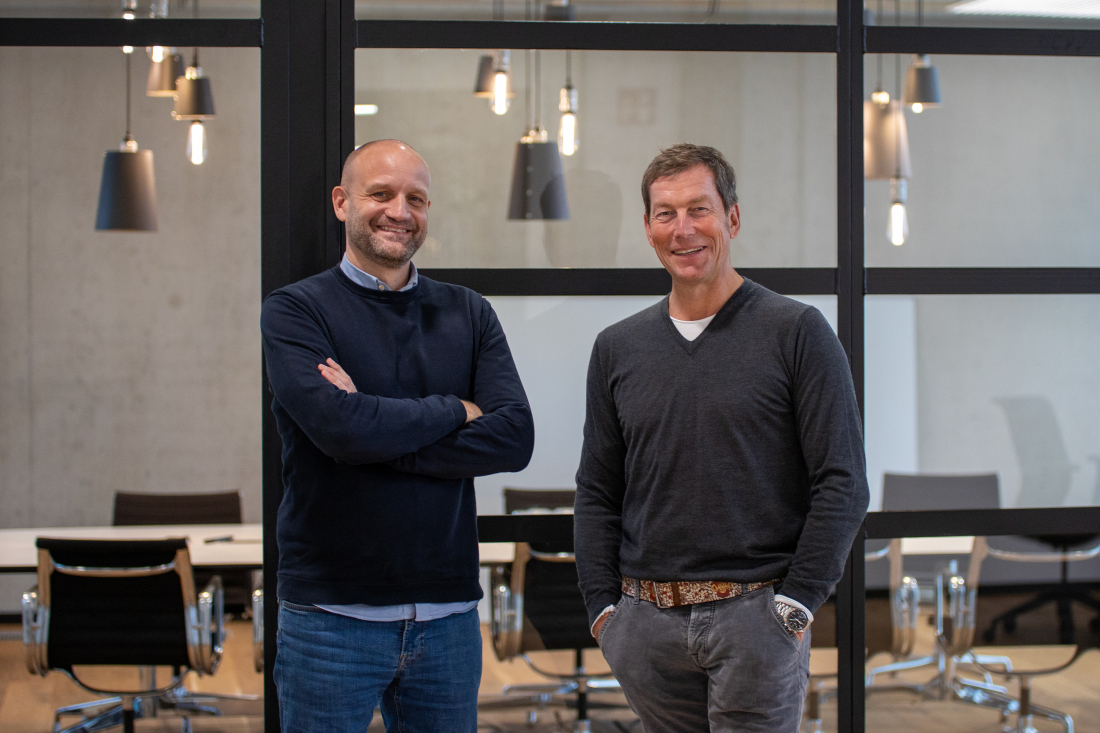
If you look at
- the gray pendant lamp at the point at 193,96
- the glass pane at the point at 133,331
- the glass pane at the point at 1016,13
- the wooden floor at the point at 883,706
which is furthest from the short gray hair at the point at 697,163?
the glass pane at the point at 133,331

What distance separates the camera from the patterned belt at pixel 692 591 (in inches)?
72.9

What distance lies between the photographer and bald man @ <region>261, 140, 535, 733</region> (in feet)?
6.36

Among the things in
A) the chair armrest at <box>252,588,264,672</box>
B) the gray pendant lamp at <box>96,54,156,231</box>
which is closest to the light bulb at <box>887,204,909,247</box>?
the chair armrest at <box>252,588,264,672</box>

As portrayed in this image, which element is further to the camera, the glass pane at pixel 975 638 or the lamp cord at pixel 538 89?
the glass pane at pixel 975 638

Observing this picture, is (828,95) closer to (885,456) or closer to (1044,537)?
(885,456)

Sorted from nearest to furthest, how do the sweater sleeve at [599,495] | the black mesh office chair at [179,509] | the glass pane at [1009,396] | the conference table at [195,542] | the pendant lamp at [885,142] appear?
the sweater sleeve at [599,495]
the pendant lamp at [885,142]
the glass pane at [1009,396]
the conference table at [195,542]
the black mesh office chair at [179,509]

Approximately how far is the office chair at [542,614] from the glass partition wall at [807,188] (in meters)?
0.12

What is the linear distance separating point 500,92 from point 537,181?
0.83 feet

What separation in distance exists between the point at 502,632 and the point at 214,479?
4.00 m

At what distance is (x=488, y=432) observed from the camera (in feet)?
6.53

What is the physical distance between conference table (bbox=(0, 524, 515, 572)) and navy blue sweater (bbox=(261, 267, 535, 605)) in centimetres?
69

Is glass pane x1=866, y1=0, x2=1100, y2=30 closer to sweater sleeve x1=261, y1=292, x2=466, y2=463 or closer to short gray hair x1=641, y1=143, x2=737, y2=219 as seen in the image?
short gray hair x1=641, y1=143, x2=737, y2=219

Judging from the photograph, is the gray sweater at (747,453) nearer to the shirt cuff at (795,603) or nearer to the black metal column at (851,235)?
the shirt cuff at (795,603)

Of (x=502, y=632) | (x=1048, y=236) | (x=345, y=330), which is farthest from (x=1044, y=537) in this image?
(x=345, y=330)
